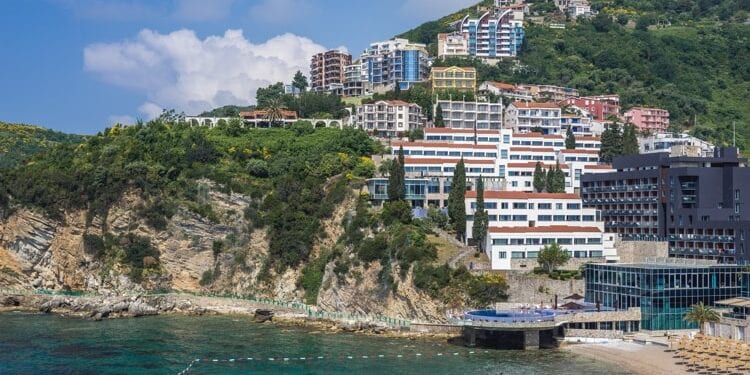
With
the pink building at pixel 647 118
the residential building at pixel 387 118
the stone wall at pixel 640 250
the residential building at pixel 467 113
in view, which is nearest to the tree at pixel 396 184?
the stone wall at pixel 640 250

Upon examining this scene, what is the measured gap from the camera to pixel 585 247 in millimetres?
76125

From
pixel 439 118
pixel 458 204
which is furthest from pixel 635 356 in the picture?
pixel 439 118

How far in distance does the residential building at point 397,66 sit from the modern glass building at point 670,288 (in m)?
69.1

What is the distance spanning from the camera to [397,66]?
5276 inches

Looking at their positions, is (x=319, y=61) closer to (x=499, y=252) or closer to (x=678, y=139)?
(x=678, y=139)

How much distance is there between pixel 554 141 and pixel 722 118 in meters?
41.4

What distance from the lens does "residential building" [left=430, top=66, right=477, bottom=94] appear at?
123 metres

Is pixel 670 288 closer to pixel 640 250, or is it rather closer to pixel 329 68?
pixel 640 250

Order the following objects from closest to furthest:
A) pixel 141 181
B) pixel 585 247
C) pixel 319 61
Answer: pixel 585 247
pixel 141 181
pixel 319 61

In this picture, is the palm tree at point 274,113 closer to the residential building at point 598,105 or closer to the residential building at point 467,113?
the residential building at point 467,113

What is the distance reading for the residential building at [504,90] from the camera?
401ft

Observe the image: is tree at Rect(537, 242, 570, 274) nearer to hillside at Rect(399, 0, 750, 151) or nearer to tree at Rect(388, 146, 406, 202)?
tree at Rect(388, 146, 406, 202)

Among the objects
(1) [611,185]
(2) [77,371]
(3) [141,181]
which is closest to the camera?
(2) [77,371]

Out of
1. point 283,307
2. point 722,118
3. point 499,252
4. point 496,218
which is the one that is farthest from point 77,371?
point 722,118
